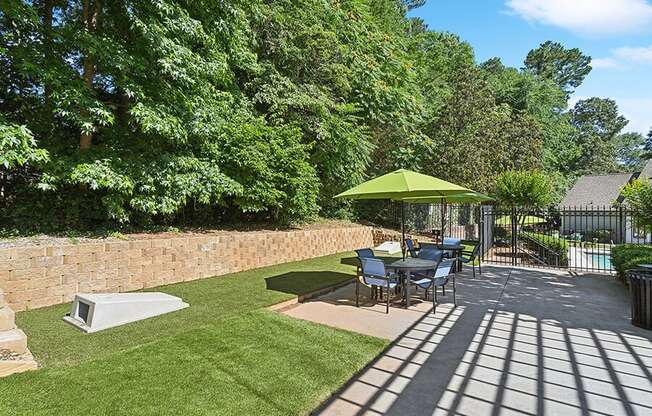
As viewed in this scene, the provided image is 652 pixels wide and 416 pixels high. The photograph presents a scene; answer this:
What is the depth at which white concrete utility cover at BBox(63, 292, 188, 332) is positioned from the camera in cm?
423

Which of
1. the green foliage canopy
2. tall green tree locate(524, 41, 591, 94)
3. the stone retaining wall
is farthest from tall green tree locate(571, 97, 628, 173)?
the stone retaining wall

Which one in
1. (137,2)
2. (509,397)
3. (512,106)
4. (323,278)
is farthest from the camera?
(512,106)

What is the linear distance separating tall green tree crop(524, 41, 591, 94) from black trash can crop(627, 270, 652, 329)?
46.2 metres

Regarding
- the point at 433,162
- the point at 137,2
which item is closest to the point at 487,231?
the point at 433,162

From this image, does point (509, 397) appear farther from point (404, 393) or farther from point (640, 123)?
point (640, 123)

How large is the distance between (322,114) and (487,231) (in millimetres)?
Result: 8261

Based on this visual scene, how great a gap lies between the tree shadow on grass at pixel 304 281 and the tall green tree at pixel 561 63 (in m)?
45.9

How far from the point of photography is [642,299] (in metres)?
4.67

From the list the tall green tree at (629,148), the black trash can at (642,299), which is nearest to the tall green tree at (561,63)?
the tall green tree at (629,148)

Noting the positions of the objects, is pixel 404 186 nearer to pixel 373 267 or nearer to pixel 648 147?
pixel 373 267

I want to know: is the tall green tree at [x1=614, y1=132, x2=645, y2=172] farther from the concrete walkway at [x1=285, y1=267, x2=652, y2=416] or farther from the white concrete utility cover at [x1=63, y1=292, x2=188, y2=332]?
the white concrete utility cover at [x1=63, y1=292, x2=188, y2=332]

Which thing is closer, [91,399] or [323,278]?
[91,399]

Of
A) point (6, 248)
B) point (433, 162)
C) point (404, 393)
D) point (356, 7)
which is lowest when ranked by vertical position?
point (404, 393)

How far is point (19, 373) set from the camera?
3029 mm
